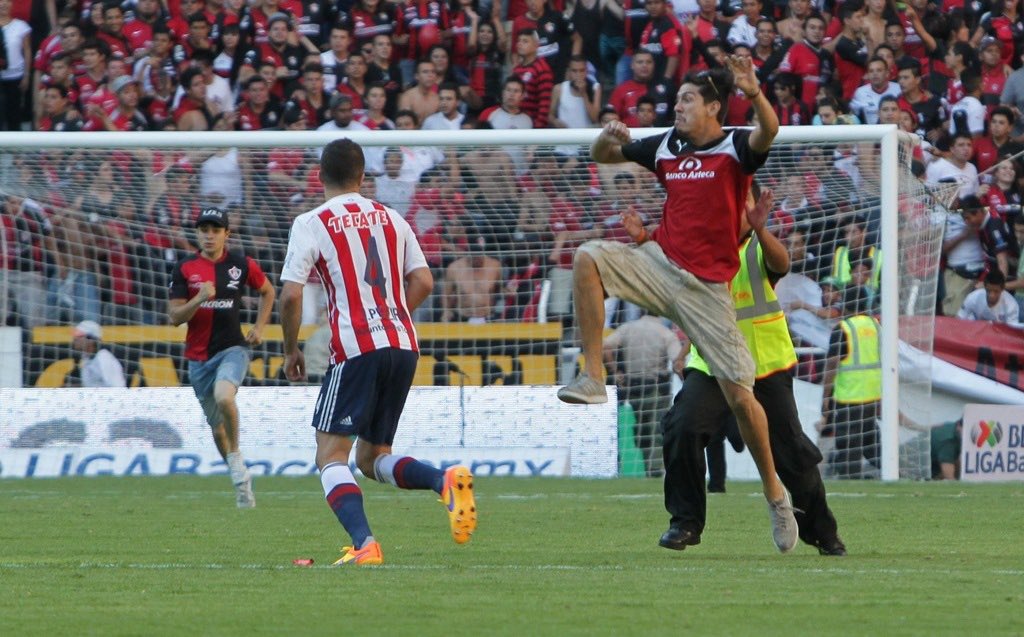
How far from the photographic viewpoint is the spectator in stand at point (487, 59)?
2048 centimetres

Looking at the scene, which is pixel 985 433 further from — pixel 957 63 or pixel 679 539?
pixel 679 539

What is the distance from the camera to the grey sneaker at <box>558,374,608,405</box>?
24.5 ft

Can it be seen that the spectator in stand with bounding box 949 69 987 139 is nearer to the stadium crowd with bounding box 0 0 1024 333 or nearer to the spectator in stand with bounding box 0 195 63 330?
the stadium crowd with bounding box 0 0 1024 333

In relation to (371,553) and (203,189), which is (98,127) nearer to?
(203,189)

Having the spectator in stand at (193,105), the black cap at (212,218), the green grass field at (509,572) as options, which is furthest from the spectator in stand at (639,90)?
the green grass field at (509,572)

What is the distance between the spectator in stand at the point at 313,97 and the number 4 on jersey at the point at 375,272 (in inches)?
452

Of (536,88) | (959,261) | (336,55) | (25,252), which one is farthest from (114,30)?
(959,261)

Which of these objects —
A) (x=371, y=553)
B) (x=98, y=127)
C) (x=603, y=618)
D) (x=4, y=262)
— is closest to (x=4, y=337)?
(x=4, y=262)

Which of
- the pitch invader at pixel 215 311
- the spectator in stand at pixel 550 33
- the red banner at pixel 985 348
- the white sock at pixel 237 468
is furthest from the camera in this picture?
the spectator in stand at pixel 550 33

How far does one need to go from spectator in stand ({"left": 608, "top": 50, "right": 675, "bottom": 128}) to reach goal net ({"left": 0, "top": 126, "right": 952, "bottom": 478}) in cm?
295

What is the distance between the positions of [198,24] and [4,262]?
16.4 ft

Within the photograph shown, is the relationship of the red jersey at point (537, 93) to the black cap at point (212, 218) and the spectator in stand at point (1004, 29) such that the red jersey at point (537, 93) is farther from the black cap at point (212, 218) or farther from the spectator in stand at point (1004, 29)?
the black cap at point (212, 218)

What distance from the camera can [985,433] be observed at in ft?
51.4

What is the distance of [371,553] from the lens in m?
7.76
